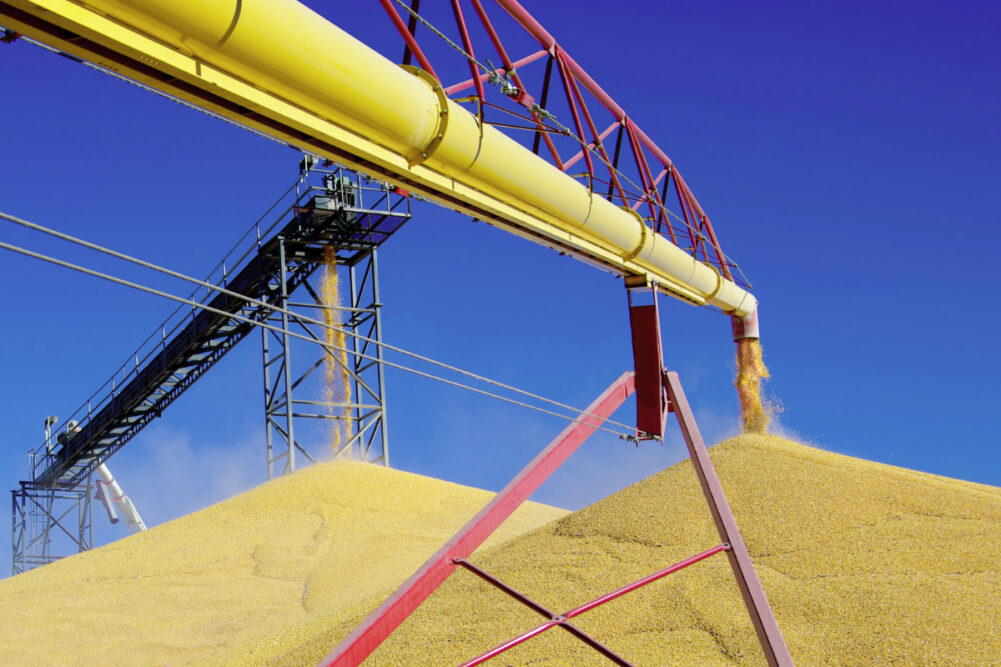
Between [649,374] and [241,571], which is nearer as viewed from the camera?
[649,374]

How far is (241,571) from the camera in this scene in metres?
16.4

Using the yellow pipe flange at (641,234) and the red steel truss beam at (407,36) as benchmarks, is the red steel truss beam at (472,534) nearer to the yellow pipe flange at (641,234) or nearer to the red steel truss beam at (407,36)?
the yellow pipe flange at (641,234)

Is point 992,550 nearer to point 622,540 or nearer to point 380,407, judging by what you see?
point 622,540

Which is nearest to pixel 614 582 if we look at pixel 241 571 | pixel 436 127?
pixel 436 127

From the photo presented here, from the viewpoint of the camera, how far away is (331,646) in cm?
1082

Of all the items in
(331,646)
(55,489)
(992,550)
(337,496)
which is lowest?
(331,646)

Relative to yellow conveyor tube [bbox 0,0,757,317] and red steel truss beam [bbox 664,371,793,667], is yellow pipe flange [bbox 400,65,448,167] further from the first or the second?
red steel truss beam [bbox 664,371,793,667]

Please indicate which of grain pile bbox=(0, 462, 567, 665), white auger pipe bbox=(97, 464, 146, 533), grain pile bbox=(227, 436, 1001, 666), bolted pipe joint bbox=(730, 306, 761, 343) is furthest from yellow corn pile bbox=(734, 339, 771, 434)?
white auger pipe bbox=(97, 464, 146, 533)

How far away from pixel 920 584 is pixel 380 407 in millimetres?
14613

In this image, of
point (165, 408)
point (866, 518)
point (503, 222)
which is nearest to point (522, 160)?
point (503, 222)

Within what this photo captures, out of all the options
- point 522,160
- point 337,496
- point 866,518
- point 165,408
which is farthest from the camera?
point 165,408

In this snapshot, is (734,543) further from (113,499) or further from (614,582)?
(113,499)

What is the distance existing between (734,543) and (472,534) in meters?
2.31

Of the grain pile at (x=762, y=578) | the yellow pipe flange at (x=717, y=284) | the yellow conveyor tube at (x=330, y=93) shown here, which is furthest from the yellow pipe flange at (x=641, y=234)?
the grain pile at (x=762, y=578)
